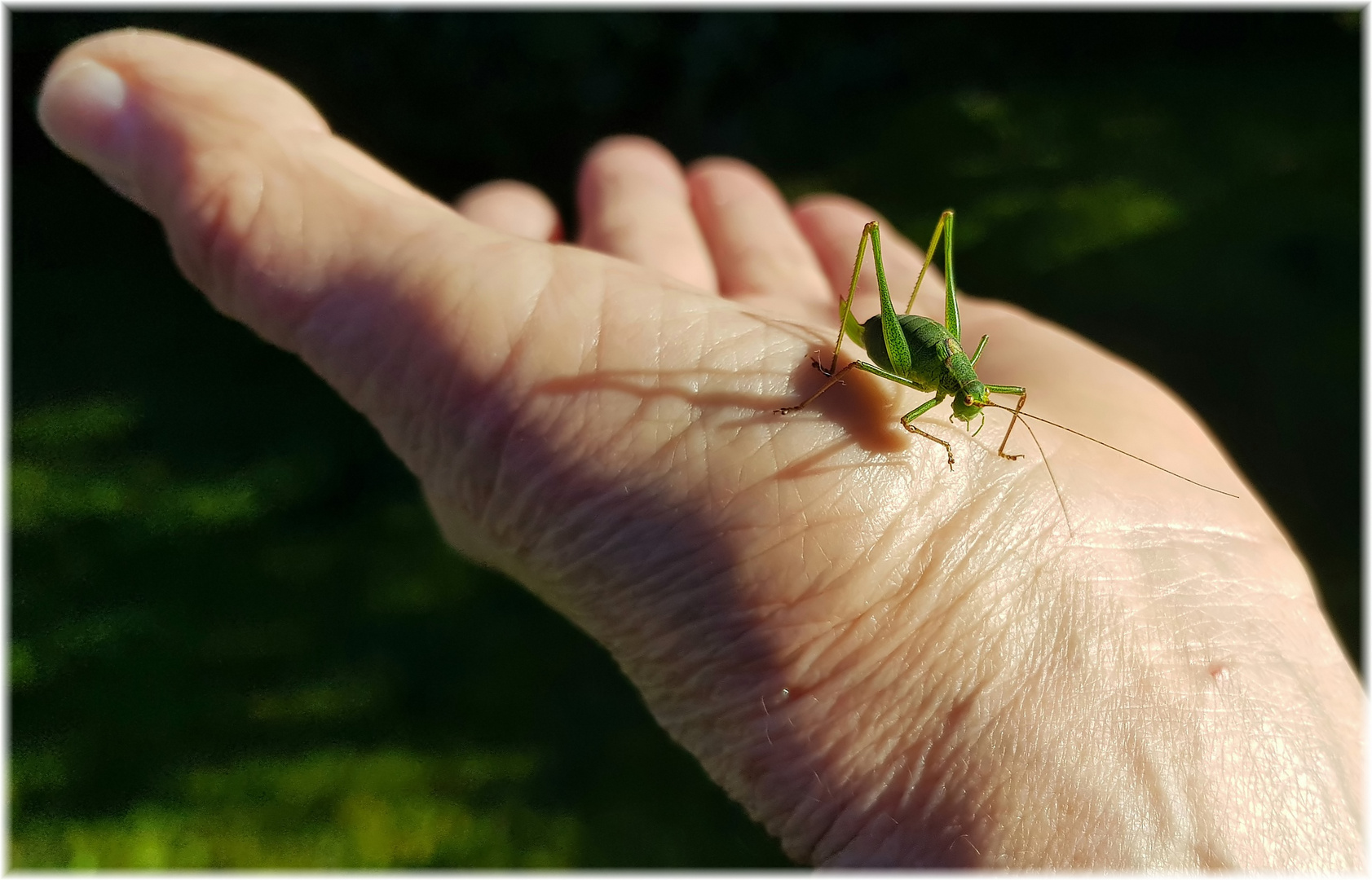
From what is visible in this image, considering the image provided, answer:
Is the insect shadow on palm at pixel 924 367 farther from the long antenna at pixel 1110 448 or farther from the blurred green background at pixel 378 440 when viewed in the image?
the blurred green background at pixel 378 440

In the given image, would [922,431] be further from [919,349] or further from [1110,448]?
[1110,448]

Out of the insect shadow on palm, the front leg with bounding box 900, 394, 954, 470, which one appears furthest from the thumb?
the front leg with bounding box 900, 394, 954, 470

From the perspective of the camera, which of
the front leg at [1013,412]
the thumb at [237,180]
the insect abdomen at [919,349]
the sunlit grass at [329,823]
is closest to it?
the thumb at [237,180]

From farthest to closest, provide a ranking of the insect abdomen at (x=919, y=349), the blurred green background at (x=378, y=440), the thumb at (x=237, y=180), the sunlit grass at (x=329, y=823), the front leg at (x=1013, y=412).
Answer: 1. the blurred green background at (x=378, y=440)
2. the sunlit grass at (x=329, y=823)
3. the insect abdomen at (x=919, y=349)
4. the front leg at (x=1013, y=412)
5. the thumb at (x=237, y=180)

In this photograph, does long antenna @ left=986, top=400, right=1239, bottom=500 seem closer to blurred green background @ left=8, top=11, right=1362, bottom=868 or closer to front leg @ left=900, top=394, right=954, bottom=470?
front leg @ left=900, top=394, right=954, bottom=470

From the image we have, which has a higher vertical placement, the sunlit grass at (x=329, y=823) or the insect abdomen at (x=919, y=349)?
the insect abdomen at (x=919, y=349)

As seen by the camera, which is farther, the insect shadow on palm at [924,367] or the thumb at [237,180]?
the insect shadow on palm at [924,367]

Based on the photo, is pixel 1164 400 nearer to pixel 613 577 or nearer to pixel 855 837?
pixel 855 837

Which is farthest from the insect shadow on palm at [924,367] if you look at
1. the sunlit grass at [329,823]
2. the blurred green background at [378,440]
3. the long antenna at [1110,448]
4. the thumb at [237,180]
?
the sunlit grass at [329,823]
